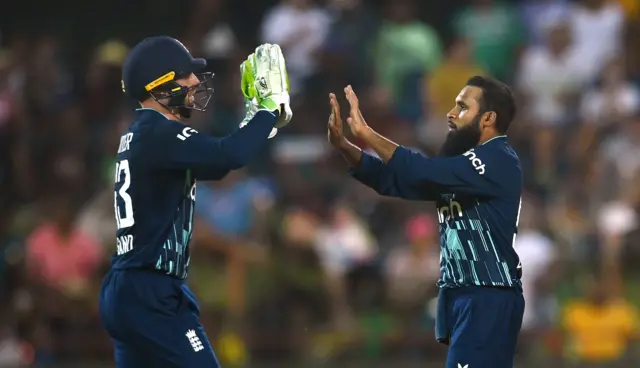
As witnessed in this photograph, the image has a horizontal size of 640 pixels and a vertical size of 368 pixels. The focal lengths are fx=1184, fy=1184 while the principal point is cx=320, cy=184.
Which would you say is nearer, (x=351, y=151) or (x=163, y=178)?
(x=163, y=178)

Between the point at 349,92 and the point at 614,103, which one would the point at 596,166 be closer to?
the point at 614,103

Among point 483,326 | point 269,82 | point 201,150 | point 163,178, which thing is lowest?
point 483,326

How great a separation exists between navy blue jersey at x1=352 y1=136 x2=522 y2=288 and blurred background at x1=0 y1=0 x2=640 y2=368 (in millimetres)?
4371

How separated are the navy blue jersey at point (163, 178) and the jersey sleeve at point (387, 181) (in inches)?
25.8

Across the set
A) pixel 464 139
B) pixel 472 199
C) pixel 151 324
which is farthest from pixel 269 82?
pixel 151 324

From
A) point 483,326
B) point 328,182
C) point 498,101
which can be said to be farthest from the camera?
point 328,182

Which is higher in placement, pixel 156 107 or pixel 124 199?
pixel 156 107

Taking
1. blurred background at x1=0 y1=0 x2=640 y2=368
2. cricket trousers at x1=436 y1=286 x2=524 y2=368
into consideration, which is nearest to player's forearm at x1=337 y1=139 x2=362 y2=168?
cricket trousers at x1=436 y1=286 x2=524 y2=368

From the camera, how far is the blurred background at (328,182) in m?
10.4

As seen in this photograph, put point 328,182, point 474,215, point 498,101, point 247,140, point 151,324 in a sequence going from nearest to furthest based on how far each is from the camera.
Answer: point 151,324
point 247,140
point 474,215
point 498,101
point 328,182

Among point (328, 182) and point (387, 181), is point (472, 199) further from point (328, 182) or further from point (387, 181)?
point (328, 182)

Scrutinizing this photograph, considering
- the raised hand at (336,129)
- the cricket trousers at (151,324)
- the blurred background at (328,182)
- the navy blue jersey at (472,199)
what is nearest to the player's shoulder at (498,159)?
the navy blue jersey at (472,199)

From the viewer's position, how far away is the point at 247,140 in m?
5.66

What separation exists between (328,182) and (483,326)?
549 centimetres
